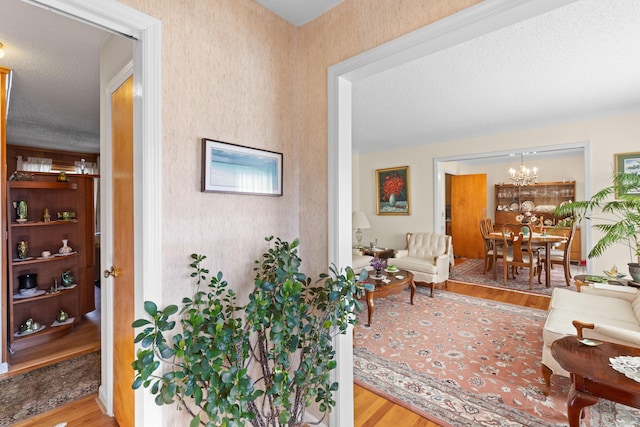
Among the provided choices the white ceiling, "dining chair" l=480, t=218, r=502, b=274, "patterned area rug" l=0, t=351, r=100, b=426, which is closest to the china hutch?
"dining chair" l=480, t=218, r=502, b=274

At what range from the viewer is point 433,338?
112 inches

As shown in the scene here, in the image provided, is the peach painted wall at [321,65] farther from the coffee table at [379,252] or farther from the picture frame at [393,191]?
the picture frame at [393,191]

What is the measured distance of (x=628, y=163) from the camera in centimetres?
349

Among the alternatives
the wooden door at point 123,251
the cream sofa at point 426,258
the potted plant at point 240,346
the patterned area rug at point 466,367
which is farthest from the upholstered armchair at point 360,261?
the wooden door at point 123,251

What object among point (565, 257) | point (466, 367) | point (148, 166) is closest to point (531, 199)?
point (565, 257)

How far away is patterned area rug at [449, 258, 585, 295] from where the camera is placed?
4.56 meters

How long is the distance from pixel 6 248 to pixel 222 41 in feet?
8.80

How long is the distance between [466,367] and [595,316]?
1130 millimetres

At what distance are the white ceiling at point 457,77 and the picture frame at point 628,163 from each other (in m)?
0.58

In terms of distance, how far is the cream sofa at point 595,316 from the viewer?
1.78 metres

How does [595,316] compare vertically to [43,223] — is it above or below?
below

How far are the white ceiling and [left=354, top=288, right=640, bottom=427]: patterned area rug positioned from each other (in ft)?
8.13

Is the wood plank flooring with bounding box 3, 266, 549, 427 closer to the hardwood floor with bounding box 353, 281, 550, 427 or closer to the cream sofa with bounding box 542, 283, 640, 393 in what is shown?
the hardwood floor with bounding box 353, 281, 550, 427

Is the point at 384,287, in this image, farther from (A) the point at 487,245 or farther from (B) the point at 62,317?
(B) the point at 62,317
